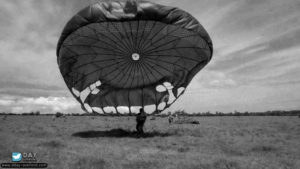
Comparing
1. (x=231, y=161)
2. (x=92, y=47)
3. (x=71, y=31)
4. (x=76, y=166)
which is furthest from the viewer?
(x=92, y=47)

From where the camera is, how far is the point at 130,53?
37.8 ft

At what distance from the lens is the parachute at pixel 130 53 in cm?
812

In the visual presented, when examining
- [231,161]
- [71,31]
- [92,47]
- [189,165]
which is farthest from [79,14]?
[231,161]

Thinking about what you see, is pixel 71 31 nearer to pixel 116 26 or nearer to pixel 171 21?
pixel 116 26

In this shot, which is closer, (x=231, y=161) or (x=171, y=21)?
(x=231, y=161)

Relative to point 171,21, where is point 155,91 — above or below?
below

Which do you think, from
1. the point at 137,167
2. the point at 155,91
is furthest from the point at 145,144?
the point at 155,91

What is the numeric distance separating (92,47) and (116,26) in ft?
7.25

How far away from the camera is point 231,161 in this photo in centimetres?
556

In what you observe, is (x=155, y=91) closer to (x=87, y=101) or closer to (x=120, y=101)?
(x=120, y=101)

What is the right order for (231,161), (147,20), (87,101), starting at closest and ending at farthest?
1. (231,161)
2. (147,20)
3. (87,101)

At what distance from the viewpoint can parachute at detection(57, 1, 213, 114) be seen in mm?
8125

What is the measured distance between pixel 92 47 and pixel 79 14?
2.57 meters

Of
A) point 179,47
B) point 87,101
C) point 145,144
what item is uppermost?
point 179,47
